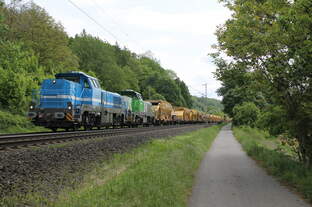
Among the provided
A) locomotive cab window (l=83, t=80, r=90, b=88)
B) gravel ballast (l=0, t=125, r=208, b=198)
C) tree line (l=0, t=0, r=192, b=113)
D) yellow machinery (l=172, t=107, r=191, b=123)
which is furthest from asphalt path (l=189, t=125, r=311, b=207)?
yellow machinery (l=172, t=107, r=191, b=123)

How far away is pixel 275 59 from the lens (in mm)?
9305

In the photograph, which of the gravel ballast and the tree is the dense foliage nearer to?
the gravel ballast

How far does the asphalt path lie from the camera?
6.86 meters

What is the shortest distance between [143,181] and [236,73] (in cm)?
561

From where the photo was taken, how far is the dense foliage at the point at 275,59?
839cm

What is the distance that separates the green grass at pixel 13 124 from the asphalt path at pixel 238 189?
16.9 m

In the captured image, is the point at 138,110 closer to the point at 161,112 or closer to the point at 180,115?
the point at 161,112

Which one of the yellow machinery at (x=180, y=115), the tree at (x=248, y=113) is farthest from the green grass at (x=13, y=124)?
the yellow machinery at (x=180, y=115)

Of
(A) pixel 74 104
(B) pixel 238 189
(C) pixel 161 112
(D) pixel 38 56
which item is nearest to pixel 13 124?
(A) pixel 74 104

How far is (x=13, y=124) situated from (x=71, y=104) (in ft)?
30.1

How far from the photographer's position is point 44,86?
1930 cm

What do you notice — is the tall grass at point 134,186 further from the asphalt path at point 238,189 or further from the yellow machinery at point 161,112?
the yellow machinery at point 161,112

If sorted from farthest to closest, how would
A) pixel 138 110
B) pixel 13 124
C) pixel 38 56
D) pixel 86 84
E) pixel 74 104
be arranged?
pixel 38 56 < pixel 138 110 < pixel 13 124 < pixel 86 84 < pixel 74 104

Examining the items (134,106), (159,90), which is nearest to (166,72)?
(159,90)
